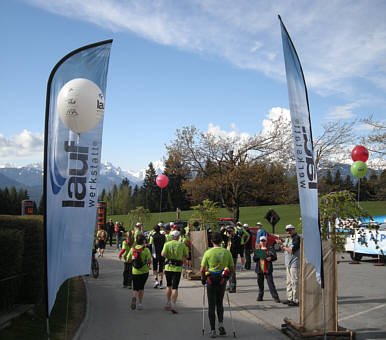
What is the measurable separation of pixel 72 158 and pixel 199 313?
5520 mm

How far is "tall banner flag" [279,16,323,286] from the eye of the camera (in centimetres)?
616

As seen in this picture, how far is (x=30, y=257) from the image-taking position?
28.3 ft

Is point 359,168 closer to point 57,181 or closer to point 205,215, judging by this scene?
point 205,215

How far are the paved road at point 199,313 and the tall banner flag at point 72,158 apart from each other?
8.59ft

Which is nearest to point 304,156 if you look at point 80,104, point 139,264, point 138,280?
point 80,104

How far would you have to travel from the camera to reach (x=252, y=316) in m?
8.95

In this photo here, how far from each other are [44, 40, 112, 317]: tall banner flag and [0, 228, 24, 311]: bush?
2.26 metres

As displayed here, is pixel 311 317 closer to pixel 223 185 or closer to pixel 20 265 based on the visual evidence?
pixel 20 265

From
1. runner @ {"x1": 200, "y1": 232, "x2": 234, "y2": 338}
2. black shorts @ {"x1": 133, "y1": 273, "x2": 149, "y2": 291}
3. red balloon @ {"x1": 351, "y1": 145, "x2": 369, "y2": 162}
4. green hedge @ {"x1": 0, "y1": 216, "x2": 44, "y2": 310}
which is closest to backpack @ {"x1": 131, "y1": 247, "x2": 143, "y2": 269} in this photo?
black shorts @ {"x1": 133, "y1": 273, "x2": 149, "y2": 291}

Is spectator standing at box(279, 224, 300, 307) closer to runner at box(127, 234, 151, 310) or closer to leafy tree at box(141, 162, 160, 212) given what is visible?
runner at box(127, 234, 151, 310)

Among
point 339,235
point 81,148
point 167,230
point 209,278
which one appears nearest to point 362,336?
point 339,235

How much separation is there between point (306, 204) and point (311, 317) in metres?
2.38

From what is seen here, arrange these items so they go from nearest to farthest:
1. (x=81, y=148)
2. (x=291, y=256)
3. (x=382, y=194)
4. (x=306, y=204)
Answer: (x=81, y=148), (x=306, y=204), (x=291, y=256), (x=382, y=194)

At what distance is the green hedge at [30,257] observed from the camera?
27.5ft
